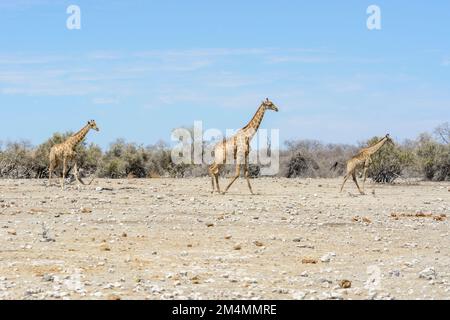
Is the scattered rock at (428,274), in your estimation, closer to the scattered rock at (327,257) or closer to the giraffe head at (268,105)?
the scattered rock at (327,257)

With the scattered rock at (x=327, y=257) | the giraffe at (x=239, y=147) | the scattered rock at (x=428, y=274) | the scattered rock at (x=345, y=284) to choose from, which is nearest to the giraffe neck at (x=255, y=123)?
the giraffe at (x=239, y=147)

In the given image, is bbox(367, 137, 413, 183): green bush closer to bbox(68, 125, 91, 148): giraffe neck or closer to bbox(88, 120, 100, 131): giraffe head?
bbox(88, 120, 100, 131): giraffe head

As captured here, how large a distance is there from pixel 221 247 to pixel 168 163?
23220mm

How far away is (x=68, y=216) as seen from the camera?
1516cm

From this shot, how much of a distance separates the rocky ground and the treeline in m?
8.83

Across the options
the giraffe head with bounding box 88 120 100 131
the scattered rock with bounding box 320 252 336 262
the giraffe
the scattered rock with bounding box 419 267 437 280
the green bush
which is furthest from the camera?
the green bush

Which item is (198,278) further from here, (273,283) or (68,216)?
(68,216)

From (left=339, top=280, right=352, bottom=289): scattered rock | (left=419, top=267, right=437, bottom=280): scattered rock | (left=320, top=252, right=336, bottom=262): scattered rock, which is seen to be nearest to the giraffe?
(left=320, top=252, right=336, bottom=262): scattered rock

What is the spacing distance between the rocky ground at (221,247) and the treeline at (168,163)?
29.0 ft

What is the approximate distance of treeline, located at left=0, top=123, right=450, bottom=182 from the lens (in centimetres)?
2872

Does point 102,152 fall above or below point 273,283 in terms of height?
above

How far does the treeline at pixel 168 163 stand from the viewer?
28.7 meters
